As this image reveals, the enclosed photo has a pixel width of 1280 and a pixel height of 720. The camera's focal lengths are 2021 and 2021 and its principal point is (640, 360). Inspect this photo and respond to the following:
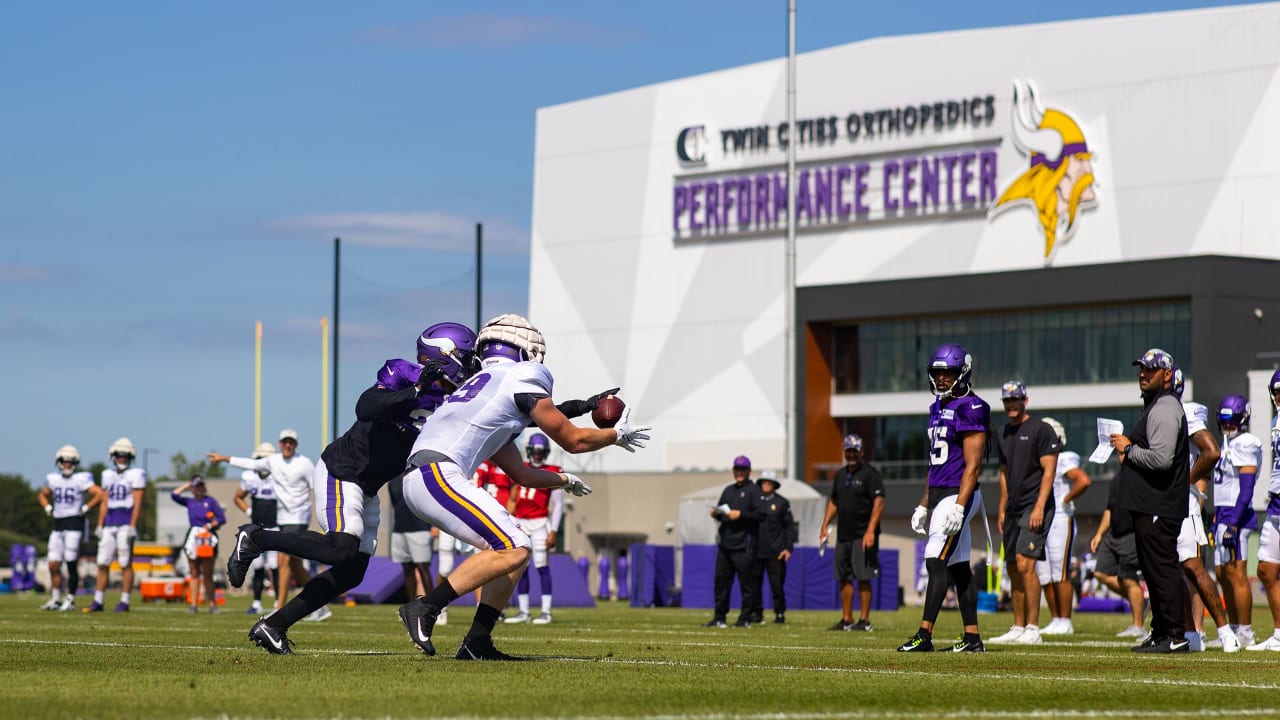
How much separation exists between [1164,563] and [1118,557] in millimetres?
4784

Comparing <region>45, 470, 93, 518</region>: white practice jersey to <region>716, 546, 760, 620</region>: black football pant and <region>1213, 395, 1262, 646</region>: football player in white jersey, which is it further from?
<region>1213, 395, 1262, 646</region>: football player in white jersey

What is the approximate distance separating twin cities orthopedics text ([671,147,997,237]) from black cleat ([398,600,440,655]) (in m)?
50.4

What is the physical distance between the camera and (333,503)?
11.6 metres

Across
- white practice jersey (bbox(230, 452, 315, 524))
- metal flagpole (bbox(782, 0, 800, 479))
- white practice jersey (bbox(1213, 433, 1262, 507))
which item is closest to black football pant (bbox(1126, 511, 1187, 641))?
white practice jersey (bbox(1213, 433, 1262, 507))

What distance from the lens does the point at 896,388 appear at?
62.8 meters

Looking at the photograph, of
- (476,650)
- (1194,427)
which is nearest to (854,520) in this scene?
(1194,427)

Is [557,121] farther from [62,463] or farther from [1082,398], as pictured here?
[62,463]

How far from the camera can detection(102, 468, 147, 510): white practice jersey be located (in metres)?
23.7

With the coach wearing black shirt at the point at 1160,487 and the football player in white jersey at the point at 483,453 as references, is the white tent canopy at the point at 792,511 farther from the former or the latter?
the football player in white jersey at the point at 483,453

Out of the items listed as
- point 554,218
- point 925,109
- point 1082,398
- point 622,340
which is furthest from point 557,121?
point 1082,398

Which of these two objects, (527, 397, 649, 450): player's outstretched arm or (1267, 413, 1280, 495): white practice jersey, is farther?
(1267, 413, 1280, 495): white practice jersey

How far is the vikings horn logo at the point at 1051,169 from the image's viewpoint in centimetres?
5925

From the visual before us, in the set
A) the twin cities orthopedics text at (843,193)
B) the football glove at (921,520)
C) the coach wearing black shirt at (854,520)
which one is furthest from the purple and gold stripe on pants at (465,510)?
the twin cities orthopedics text at (843,193)

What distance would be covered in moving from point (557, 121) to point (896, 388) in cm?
1750
